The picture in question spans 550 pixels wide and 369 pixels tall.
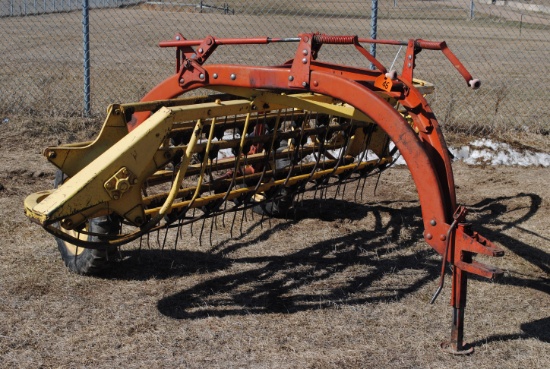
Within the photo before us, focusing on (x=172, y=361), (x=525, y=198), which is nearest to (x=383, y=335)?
(x=172, y=361)

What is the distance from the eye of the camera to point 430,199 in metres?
3.98

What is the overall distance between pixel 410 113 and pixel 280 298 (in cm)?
148

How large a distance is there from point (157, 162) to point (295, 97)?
93 cm

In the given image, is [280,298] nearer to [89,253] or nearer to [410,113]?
[89,253]

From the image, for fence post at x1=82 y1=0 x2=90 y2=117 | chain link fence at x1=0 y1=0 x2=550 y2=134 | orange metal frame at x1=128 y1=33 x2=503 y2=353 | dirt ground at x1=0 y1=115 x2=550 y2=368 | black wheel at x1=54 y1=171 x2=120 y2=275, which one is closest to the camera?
orange metal frame at x1=128 y1=33 x2=503 y2=353

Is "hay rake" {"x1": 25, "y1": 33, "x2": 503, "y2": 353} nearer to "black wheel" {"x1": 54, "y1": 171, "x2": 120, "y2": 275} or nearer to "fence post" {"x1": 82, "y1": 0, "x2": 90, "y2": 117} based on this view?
"black wheel" {"x1": 54, "y1": 171, "x2": 120, "y2": 275}

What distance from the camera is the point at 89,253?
5.03m

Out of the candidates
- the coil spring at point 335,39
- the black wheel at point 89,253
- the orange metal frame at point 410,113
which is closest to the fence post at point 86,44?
the black wheel at point 89,253

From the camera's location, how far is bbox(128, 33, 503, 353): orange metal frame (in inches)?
156

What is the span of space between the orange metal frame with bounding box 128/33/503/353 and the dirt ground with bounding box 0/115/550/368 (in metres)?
0.50

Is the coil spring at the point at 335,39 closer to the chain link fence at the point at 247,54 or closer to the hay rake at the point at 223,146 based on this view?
the hay rake at the point at 223,146

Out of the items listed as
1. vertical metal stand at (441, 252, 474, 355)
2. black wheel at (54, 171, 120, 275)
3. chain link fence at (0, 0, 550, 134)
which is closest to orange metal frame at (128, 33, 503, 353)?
vertical metal stand at (441, 252, 474, 355)

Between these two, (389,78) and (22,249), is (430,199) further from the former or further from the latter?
(22,249)

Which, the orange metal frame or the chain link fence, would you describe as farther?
the chain link fence
